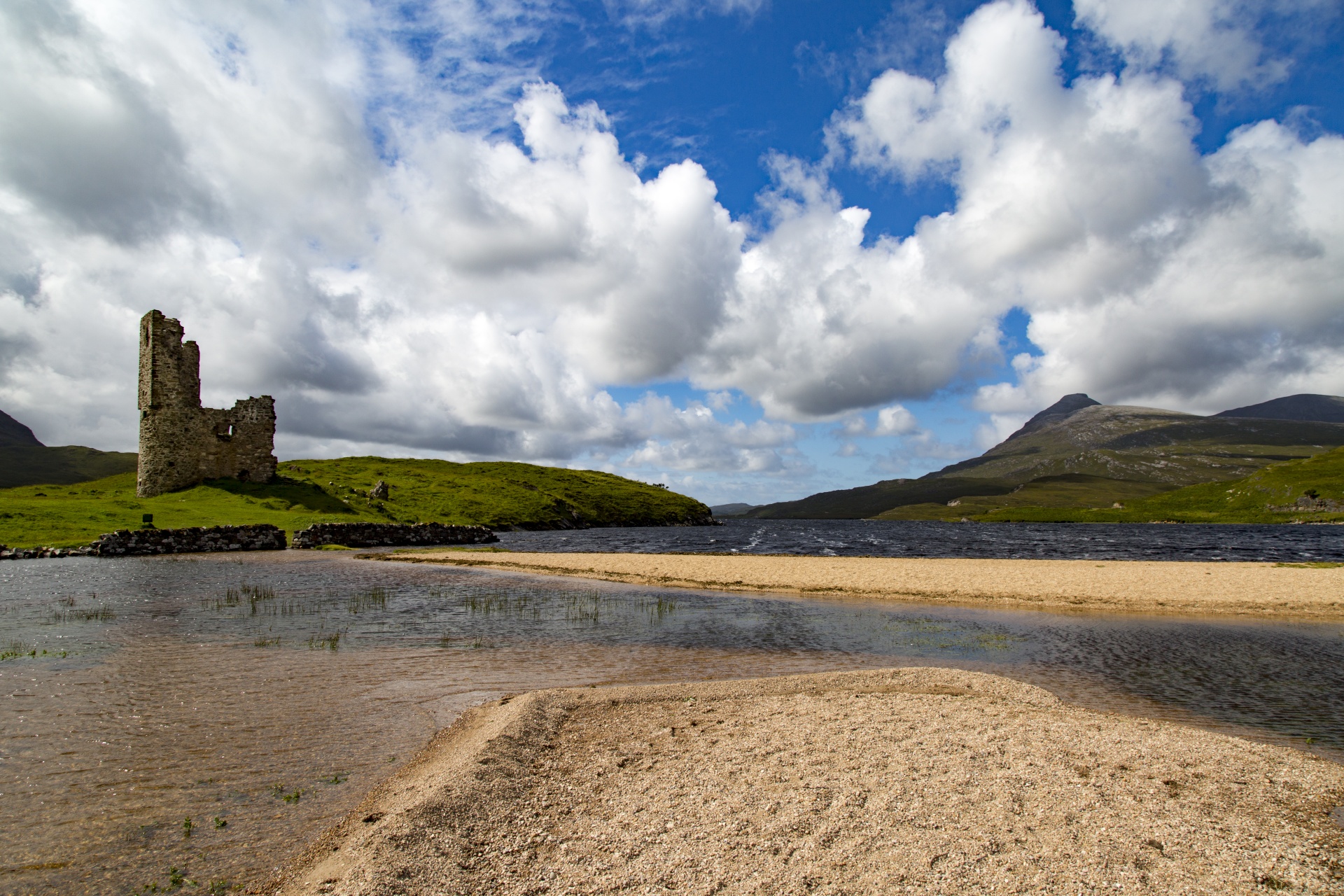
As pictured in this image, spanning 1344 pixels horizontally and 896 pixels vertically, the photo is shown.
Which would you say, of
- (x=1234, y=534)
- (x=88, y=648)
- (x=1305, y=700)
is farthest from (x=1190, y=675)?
(x=1234, y=534)

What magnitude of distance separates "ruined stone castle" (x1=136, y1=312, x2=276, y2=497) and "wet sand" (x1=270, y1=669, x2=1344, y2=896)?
3006 inches

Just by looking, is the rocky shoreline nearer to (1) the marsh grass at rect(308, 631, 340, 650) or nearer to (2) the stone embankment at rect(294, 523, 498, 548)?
(2) the stone embankment at rect(294, 523, 498, 548)

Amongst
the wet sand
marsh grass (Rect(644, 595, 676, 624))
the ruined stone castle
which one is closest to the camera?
the wet sand

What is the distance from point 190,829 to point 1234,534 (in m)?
146

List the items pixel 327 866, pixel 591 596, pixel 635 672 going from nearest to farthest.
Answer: pixel 327 866 < pixel 635 672 < pixel 591 596

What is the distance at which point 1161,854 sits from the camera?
709 cm

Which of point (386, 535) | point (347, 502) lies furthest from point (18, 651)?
point (347, 502)

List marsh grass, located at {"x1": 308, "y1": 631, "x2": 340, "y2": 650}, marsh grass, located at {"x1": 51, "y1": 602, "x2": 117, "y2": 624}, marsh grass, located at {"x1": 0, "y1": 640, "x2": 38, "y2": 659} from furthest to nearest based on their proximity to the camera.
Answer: marsh grass, located at {"x1": 51, "y1": 602, "x2": 117, "y2": 624} < marsh grass, located at {"x1": 308, "y1": 631, "x2": 340, "y2": 650} < marsh grass, located at {"x1": 0, "y1": 640, "x2": 38, "y2": 659}

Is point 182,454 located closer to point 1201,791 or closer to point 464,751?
point 464,751

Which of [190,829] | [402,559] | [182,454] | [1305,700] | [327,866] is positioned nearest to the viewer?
[327,866]

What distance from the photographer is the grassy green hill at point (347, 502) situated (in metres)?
52.7

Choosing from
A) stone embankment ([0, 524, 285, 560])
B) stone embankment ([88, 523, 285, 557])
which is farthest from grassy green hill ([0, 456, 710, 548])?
stone embankment ([88, 523, 285, 557])

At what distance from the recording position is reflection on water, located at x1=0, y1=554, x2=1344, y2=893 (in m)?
8.03

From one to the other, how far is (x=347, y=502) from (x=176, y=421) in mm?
19413
